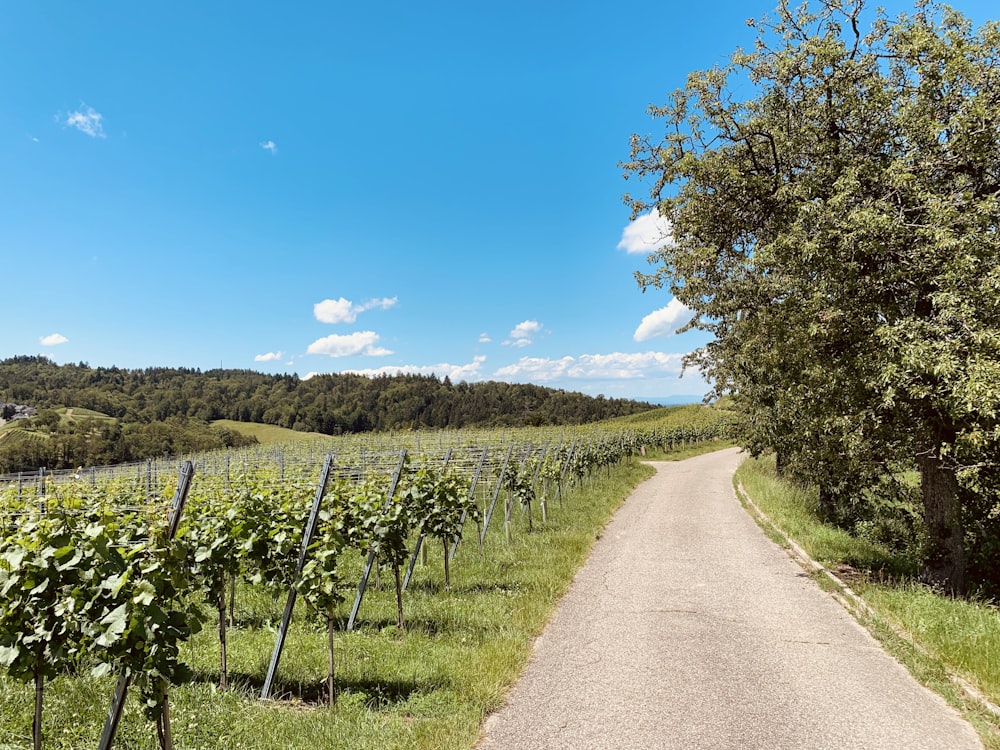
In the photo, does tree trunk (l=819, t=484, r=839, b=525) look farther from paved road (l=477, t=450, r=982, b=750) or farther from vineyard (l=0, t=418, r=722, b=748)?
vineyard (l=0, t=418, r=722, b=748)

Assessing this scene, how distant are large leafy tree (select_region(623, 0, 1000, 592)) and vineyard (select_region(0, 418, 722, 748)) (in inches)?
225

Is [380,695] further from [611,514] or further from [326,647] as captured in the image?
[611,514]

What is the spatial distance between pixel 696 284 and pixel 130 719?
958 cm

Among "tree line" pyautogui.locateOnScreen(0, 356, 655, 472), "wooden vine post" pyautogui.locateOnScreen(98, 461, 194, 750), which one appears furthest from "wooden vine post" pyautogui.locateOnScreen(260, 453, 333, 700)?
"tree line" pyautogui.locateOnScreen(0, 356, 655, 472)

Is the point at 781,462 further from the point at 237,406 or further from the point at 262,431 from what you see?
the point at 237,406

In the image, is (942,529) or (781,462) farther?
(781,462)

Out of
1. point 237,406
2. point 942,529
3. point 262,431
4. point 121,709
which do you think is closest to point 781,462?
point 942,529

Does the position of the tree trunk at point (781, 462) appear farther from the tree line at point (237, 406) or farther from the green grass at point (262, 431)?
the green grass at point (262, 431)

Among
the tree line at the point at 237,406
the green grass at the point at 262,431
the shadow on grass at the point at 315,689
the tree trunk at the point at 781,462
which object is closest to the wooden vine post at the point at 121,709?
the shadow on grass at the point at 315,689

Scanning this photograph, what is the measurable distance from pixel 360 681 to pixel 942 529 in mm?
8354

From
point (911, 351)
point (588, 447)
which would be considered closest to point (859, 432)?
point (911, 351)

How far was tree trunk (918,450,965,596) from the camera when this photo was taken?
8055mm

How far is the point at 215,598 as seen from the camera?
5.50 metres

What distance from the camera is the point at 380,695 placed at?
16.2 ft
